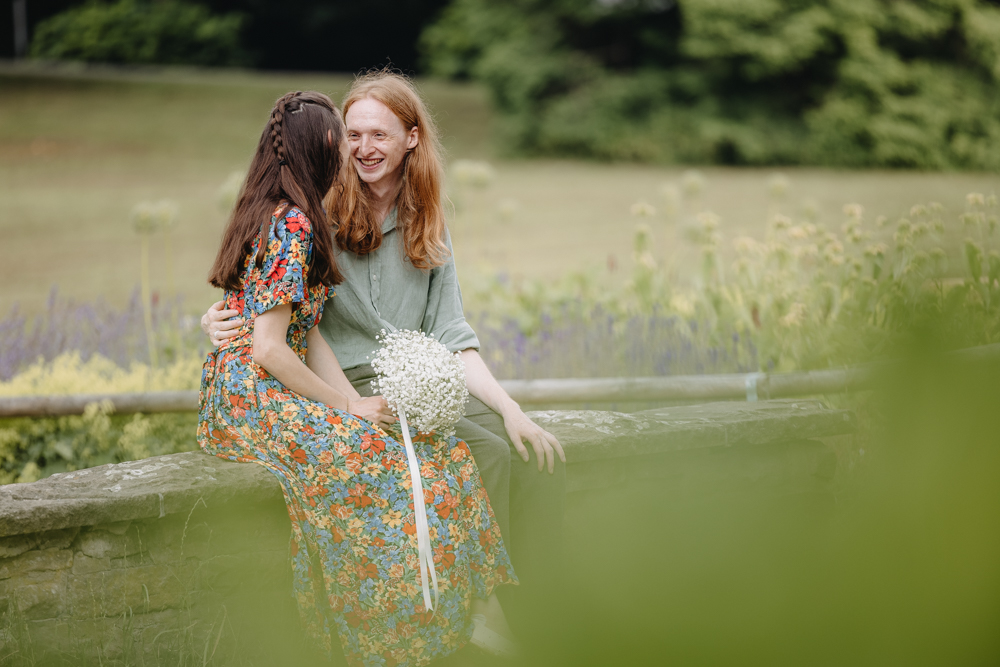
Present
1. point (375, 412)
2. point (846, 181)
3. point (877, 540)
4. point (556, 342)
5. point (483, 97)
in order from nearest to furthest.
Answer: point (877, 540), point (375, 412), point (556, 342), point (846, 181), point (483, 97)

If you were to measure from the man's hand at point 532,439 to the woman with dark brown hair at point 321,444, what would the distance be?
0.14 meters

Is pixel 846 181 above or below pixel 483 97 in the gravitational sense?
below

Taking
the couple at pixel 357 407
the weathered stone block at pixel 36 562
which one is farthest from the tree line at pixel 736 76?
the weathered stone block at pixel 36 562

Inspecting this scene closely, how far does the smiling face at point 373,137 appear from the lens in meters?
2.15

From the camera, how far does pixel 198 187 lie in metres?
13.9

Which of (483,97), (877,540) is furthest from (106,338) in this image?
(483,97)

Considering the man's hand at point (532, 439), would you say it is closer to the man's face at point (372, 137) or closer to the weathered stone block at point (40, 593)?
the man's face at point (372, 137)

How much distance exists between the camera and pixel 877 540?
0.48m

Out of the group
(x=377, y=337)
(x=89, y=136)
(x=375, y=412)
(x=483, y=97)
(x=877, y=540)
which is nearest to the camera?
(x=877, y=540)

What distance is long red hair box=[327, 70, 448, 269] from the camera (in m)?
2.13

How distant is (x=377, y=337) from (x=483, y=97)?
20.8m

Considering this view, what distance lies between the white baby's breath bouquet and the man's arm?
19 centimetres

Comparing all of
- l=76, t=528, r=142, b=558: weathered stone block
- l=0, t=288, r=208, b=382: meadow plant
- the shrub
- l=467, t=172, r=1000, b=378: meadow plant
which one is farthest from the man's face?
l=0, t=288, r=208, b=382: meadow plant

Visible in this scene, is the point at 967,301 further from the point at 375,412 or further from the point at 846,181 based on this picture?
the point at 846,181
